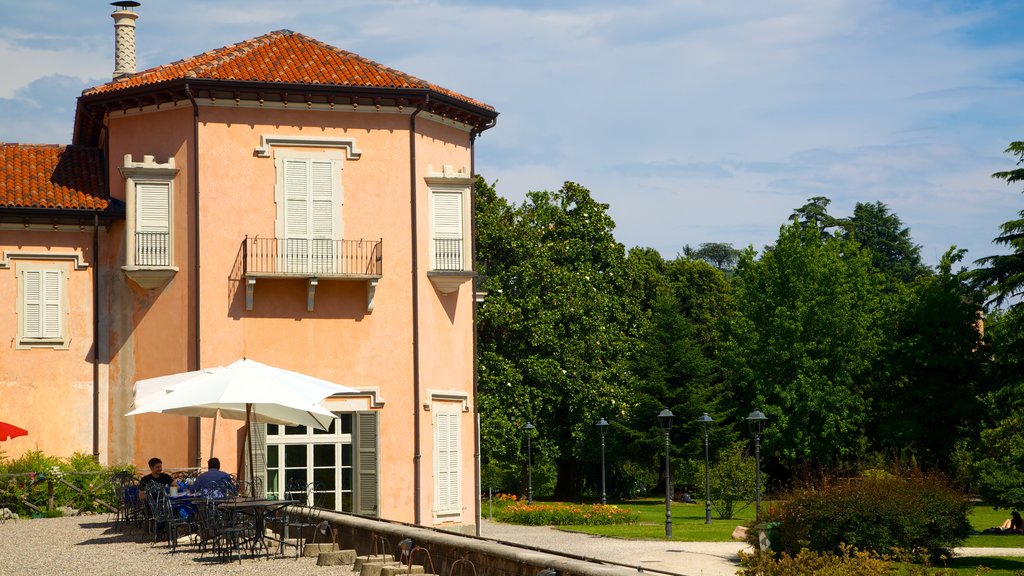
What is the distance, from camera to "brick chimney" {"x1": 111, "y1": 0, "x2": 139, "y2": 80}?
29797mm

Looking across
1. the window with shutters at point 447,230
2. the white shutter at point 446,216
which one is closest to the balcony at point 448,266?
the window with shutters at point 447,230

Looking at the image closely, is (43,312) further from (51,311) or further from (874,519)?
(874,519)

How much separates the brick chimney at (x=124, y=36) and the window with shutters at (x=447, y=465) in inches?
462

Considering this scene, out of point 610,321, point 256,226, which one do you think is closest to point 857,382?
point 610,321

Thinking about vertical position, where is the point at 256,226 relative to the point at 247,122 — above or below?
below

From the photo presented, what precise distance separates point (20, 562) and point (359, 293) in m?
10.7

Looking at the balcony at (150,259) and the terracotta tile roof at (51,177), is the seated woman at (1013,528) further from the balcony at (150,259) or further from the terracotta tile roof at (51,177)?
the terracotta tile roof at (51,177)

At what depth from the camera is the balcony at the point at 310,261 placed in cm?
2481

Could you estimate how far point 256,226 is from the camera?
2511 centimetres

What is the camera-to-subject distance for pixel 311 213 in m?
25.3

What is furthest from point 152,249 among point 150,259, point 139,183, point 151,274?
point 139,183

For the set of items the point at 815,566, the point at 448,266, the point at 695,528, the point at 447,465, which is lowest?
the point at 695,528

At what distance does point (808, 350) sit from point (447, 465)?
93.7 ft

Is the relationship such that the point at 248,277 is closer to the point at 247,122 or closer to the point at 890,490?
the point at 247,122
